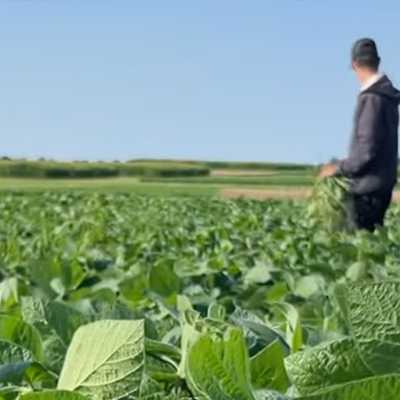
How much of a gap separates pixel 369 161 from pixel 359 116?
257 millimetres

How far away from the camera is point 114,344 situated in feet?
3.34

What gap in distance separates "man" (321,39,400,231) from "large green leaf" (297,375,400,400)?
6.44m

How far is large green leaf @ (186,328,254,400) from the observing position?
37.8 inches

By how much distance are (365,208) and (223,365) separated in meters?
6.66

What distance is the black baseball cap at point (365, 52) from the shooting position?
7293 millimetres

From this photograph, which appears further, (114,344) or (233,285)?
(233,285)

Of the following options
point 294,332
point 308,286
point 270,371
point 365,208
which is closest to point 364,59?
point 365,208

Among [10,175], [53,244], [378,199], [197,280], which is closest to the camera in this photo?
[197,280]

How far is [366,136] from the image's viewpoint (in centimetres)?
724

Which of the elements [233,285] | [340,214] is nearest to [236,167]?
[340,214]

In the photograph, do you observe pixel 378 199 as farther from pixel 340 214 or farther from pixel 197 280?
pixel 197 280

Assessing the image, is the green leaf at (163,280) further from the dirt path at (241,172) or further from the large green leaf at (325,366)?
the dirt path at (241,172)

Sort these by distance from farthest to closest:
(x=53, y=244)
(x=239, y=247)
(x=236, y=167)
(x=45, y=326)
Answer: (x=236, y=167) → (x=53, y=244) → (x=239, y=247) → (x=45, y=326)

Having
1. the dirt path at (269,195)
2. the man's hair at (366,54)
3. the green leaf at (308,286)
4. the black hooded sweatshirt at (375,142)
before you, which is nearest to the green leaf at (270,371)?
the green leaf at (308,286)
